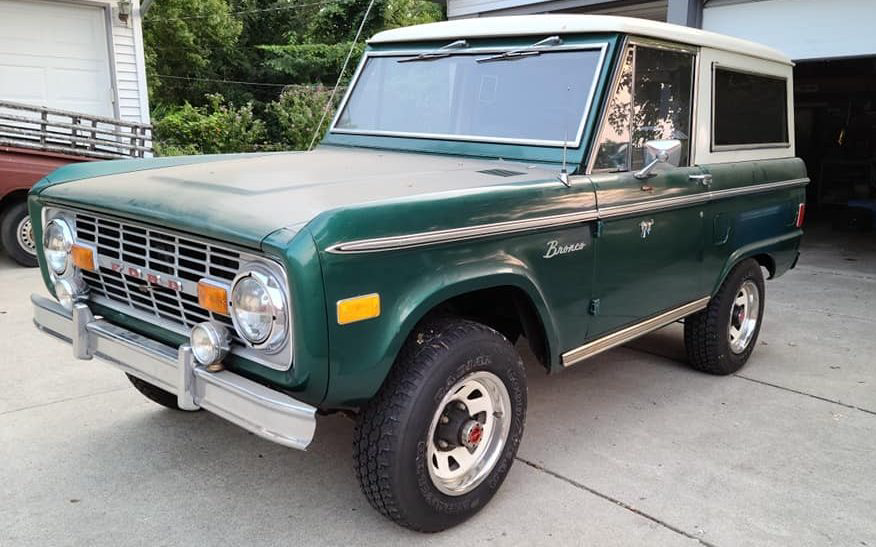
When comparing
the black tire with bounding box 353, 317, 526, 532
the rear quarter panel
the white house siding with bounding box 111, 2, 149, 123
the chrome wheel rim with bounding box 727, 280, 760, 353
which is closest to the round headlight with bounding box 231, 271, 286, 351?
the black tire with bounding box 353, 317, 526, 532

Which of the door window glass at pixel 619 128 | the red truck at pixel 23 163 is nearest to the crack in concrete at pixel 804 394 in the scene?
the door window glass at pixel 619 128

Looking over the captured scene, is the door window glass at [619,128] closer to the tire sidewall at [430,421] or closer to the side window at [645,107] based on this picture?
the side window at [645,107]

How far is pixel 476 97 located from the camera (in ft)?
12.3

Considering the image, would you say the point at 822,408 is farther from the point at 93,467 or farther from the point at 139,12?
the point at 139,12

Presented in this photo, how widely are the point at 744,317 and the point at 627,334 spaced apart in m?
1.63

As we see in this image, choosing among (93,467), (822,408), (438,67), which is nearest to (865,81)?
(822,408)

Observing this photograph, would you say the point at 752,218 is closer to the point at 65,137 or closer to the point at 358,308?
the point at 358,308

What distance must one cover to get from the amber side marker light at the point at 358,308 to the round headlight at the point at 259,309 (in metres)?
0.18

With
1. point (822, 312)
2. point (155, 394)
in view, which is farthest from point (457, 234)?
point (822, 312)

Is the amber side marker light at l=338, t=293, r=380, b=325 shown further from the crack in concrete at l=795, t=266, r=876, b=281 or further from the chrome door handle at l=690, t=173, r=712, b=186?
the crack in concrete at l=795, t=266, r=876, b=281

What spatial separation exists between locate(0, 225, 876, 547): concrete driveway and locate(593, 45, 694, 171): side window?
142 cm

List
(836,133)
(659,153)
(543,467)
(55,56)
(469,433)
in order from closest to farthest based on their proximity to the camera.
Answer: (469,433) < (659,153) < (543,467) < (55,56) < (836,133)

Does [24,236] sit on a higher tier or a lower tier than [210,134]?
lower

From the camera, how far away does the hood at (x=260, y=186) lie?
8.01 ft
